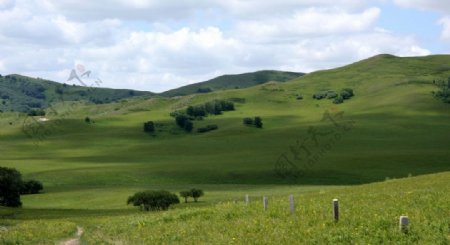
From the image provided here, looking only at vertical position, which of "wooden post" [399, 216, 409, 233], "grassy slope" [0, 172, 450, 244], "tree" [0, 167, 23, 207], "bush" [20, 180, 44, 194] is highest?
"wooden post" [399, 216, 409, 233]

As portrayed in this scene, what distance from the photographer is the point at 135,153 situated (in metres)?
196

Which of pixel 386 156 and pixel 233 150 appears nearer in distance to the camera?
pixel 386 156

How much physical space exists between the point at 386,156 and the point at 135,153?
79227 mm

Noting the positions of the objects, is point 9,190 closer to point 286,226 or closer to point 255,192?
point 255,192

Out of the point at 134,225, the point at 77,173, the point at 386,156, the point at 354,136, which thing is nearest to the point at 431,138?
the point at 354,136

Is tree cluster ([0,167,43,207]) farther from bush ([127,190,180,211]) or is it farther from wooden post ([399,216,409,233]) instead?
wooden post ([399,216,409,233])

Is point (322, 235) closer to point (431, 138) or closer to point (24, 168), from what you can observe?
point (24, 168)

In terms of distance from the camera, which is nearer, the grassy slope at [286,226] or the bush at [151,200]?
the grassy slope at [286,226]

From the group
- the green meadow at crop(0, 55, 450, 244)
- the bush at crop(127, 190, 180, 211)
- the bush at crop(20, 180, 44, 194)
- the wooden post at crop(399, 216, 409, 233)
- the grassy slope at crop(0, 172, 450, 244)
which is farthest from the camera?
the bush at crop(20, 180, 44, 194)

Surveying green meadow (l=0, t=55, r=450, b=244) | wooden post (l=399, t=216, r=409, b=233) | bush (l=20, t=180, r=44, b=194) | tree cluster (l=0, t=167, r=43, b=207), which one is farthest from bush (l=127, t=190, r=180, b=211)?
wooden post (l=399, t=216, r=409, b=233)

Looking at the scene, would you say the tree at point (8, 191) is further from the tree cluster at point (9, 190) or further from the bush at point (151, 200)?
the bush at point (151, 200)

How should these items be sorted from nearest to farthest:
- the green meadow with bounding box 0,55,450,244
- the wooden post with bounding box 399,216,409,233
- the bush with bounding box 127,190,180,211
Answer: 1. the wooden post with bounding box 399,216,409,233
2. the green meadow with bounding box 0,55,450,244
3. the bush with bounding box 127,190,180,211

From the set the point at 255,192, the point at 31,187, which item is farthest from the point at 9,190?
the point at 255,192

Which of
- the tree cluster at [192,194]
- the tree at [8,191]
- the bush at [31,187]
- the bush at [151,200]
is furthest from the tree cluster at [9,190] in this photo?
the tree cluster at [192,194]
